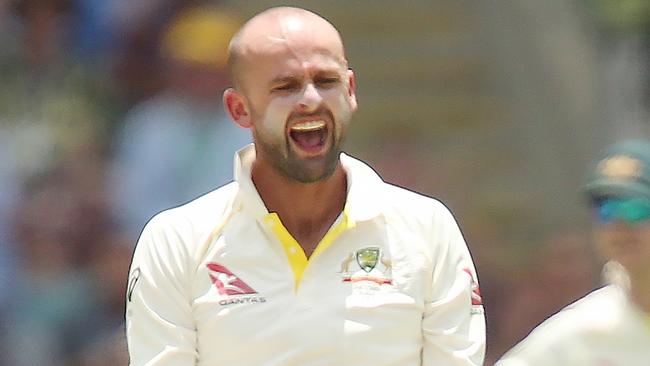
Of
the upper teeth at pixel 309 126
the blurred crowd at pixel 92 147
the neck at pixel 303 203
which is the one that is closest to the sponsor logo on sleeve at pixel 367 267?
the neck at pixel 303 203

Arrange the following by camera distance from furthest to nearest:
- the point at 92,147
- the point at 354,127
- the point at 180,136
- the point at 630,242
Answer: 1. the point at 354,127
2. the point at 92,147
3. the point at 180,136
4. the point at 630,242

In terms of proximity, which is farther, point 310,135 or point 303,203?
point 303,203

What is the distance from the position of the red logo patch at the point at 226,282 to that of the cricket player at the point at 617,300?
0.67 metres

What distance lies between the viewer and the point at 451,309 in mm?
4785

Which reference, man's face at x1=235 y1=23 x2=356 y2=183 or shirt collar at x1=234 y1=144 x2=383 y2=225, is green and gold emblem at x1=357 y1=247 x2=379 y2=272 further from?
man's face at x1=235 y1=23 x2=356 y2=183

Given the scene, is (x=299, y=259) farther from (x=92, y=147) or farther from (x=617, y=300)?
(x=92, y=147)

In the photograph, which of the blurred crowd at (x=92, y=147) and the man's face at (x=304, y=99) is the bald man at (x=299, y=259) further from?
the blurred crowd at (x=92, y=147)

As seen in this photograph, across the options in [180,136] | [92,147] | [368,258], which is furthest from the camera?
[92,147]

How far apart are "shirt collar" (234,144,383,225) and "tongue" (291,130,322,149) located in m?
0.21

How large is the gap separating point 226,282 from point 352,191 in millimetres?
409

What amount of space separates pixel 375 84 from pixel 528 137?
0.82m

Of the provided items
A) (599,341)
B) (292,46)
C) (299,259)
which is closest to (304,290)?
(299,259)

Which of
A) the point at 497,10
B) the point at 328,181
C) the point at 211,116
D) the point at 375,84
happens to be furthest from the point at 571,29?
the point at 328,181

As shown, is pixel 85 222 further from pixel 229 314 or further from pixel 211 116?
pixel 229 314
